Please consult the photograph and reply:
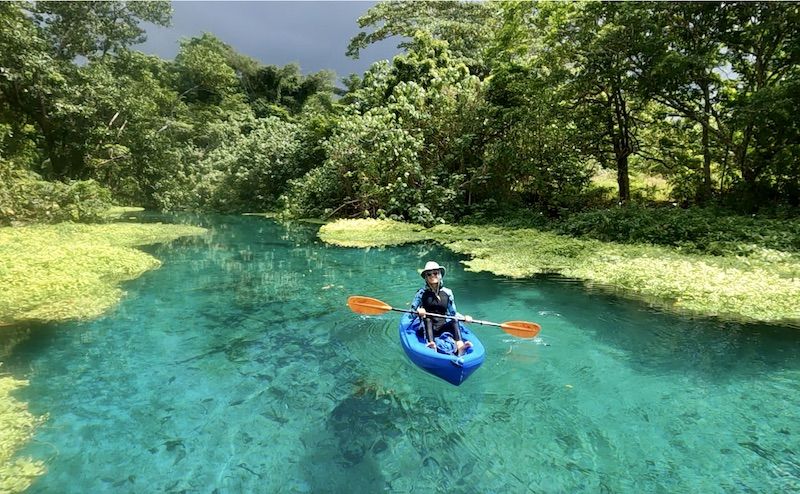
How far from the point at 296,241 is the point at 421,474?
1782cm

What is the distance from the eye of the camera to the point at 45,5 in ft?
89.4

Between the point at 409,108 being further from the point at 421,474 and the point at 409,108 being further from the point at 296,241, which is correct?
the point at 421,474

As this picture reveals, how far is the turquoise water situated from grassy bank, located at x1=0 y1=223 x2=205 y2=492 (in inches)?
10.2

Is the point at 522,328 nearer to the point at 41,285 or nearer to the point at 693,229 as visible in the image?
the point at 41,285

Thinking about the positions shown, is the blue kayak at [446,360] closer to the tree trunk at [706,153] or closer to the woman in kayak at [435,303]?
the woman in kayak at [435,303]

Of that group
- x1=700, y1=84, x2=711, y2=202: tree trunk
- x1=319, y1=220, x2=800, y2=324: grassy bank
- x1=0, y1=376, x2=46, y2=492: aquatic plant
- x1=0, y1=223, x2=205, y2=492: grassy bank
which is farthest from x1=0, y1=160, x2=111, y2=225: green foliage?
x1=700, y1=84, x2=711, y2=202: tree trunk

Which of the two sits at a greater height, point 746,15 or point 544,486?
point 746,15

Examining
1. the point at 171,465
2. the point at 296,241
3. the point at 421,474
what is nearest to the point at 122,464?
the point at 171,465

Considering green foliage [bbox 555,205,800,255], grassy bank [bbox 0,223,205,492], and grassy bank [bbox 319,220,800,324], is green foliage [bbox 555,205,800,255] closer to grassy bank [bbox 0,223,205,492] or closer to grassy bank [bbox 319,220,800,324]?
grassy bank [bbox 319,220,800,324]

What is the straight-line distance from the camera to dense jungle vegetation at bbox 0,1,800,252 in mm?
17250

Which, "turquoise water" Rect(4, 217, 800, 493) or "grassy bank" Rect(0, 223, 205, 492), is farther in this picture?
"grassy bank" Rect(0, 223, 205, 492)

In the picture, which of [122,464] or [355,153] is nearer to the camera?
[122,464]

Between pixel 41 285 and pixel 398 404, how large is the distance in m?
9.44

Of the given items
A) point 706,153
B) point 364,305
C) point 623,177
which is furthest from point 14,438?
point 623,177
